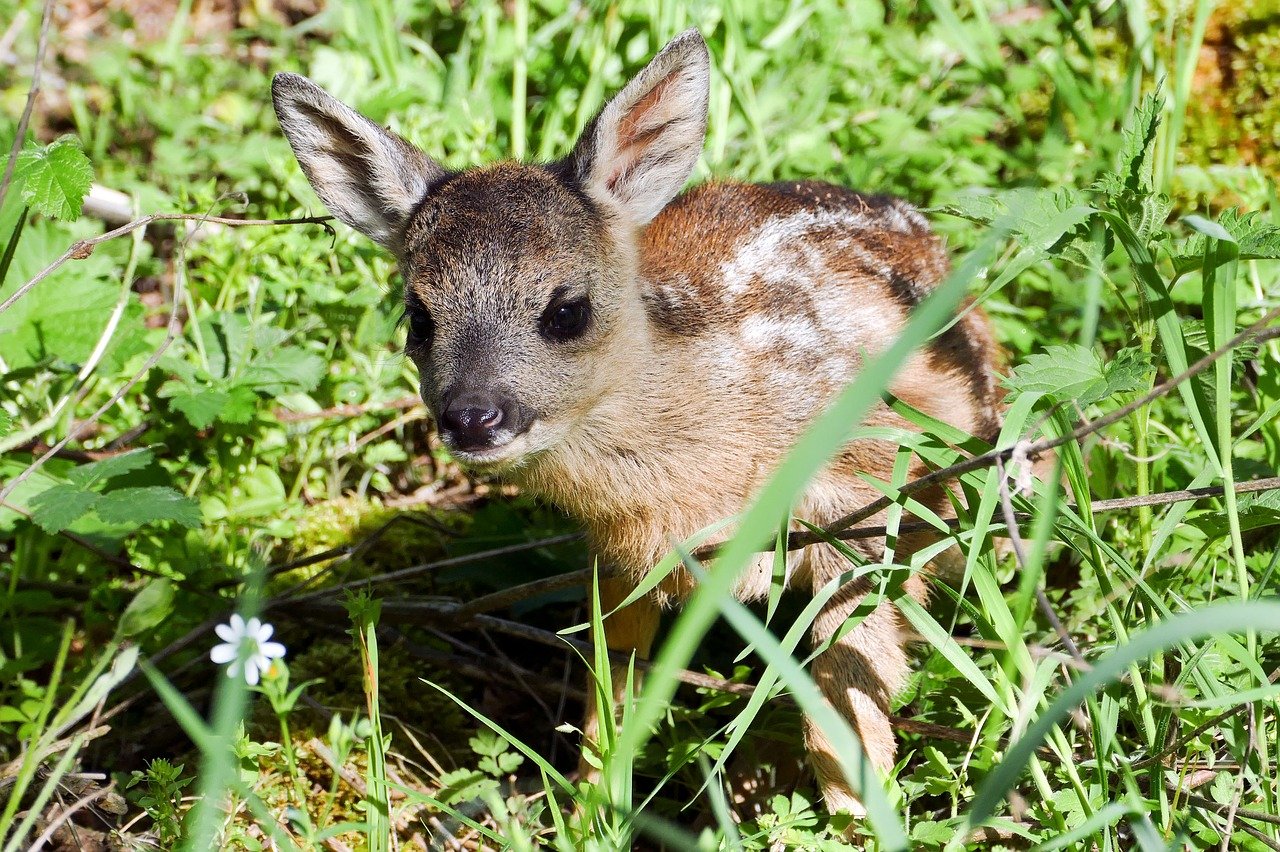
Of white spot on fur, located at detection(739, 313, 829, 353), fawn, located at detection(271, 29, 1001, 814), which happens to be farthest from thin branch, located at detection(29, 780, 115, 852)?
white spot on fur, located at detection(739, 313, 829, 353)

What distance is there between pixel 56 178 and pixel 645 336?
1570mm

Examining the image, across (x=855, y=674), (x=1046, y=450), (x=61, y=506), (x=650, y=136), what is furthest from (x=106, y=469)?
(x=1046, y=450)

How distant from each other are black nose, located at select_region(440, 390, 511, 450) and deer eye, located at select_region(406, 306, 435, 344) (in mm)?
393

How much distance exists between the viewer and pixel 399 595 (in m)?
4.27

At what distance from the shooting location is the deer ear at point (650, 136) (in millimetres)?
3467

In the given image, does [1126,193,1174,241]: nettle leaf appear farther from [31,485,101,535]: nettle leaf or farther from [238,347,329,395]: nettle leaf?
[31,485,101,535]: nettle leaf

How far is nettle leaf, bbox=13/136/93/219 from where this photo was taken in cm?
306

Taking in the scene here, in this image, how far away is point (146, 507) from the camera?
3.39m

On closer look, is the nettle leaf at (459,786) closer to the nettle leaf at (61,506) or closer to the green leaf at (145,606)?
the green leaf at (145,606)

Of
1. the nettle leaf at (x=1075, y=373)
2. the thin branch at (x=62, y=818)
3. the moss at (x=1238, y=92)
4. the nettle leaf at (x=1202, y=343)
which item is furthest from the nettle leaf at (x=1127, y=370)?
the moss at (x=1238, y=92)

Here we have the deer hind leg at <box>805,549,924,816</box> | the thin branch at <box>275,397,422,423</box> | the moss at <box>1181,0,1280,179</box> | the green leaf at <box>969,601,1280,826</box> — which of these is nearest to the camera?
the green leaf at <box>969,601,1280,826</box>

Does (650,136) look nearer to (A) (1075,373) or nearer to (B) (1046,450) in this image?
(A) (1075,373)

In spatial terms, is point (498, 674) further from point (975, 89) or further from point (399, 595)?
point (975, 89)

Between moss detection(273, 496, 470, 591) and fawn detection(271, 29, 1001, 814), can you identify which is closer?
fawn detection(271, 29, 1001, 814)
